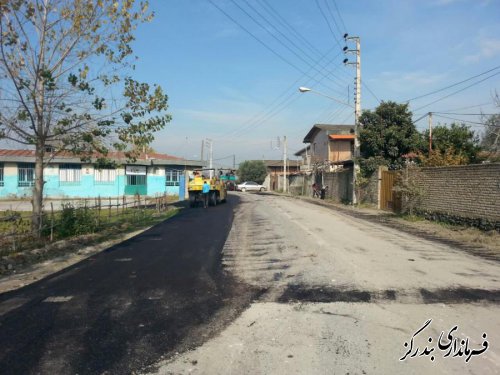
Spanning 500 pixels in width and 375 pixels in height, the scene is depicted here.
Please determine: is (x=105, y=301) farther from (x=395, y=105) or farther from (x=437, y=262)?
(x=395, y=105)

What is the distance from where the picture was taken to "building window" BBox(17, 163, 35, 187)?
41.5 m

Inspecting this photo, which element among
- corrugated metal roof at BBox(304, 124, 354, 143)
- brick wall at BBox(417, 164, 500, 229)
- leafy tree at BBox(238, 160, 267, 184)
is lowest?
brick wall at BBox(417, 164, 500, 229)

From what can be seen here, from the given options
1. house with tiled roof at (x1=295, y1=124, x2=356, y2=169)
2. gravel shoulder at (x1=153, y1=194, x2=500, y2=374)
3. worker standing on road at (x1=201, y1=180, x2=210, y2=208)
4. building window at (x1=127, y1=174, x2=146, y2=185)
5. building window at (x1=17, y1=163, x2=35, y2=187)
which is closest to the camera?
gravel shoulder at (x1=153, y1=194, x2=500, y2=374)

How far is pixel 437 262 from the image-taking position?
32.1ft

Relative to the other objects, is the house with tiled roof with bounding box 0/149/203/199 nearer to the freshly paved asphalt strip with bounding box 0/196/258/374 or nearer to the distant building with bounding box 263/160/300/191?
the distant building with bounding box 263/160/300/191

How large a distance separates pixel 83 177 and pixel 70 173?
118 centimetres

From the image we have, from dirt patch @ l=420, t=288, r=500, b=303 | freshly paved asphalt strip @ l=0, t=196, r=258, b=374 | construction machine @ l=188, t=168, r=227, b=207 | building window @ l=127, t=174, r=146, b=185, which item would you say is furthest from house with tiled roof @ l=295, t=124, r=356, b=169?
dirt patch @ l=420, t=288, r=500, b=303

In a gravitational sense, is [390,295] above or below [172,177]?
below

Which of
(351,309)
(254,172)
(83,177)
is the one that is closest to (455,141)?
(351,309)

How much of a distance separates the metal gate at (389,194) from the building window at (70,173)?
94.0 ft

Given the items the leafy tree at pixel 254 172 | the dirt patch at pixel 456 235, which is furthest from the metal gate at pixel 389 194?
the leafy tree at pixel 254 172

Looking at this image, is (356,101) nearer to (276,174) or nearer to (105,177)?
(105,177)

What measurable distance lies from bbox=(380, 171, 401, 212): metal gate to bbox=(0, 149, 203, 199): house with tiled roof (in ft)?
58.4

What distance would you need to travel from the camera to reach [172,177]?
47812mm
